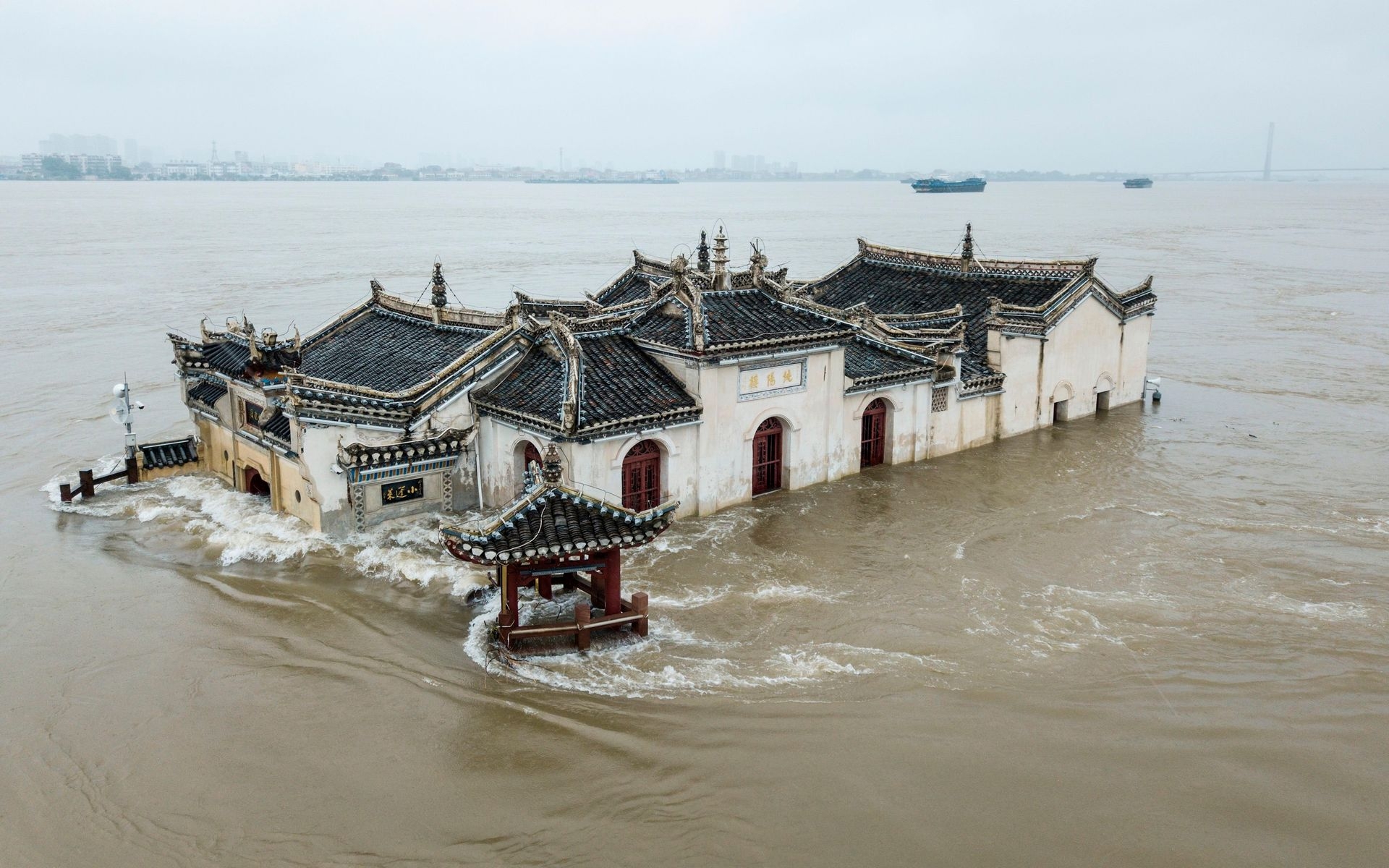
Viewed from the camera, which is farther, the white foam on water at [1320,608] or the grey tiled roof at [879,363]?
the grey tiled roof at [879,363]

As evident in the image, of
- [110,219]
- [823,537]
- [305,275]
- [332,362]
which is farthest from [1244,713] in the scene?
[110,219]

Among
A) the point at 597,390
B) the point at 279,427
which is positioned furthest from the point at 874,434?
the point at 279,427

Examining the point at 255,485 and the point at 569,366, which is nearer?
the point at 569,366

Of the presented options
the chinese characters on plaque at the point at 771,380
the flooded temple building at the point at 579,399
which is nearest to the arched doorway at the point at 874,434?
the flooded temple building at the point at 579,399

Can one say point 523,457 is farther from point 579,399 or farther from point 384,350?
point 384,350

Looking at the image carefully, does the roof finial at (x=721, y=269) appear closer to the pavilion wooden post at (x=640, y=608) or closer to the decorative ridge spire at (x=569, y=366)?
the decorative ridge spire at (x=569, y=366)

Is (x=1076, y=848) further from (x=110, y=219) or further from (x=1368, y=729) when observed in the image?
(x=110, y=219)
